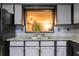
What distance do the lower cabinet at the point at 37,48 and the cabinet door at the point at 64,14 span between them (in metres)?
0.34

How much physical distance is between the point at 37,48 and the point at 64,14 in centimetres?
53

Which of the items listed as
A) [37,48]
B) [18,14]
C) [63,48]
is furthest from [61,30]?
[18,14]

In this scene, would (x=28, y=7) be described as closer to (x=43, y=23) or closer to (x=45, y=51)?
(x=43, y=23)

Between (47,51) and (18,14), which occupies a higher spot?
(18,14)

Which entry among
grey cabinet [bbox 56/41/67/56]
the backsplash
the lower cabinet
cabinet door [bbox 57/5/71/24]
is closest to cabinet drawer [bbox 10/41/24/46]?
the lower cabinet

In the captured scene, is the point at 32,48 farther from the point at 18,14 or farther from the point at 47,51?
the point at 18,14

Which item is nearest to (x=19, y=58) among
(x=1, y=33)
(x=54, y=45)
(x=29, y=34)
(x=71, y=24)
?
(x=1, y=33)

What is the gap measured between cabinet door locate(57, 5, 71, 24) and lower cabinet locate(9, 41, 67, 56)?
336mm

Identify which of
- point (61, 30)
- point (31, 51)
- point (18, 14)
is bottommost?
point (31, 51)

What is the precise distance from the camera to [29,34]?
1664 millimetres

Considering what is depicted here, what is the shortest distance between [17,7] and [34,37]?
1.29 feet

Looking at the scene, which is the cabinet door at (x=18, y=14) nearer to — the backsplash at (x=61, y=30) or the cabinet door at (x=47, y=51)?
the backsplash at (x=61, y=30)

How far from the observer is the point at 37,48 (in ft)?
4.92

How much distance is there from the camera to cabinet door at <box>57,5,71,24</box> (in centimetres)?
169
